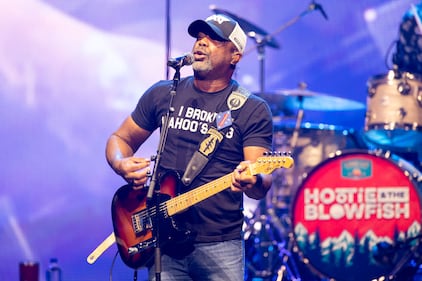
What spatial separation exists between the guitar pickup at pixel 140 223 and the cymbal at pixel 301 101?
306cm

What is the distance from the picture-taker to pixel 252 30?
694 cm

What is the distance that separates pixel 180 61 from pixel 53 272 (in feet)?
13.3

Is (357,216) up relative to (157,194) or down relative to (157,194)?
up

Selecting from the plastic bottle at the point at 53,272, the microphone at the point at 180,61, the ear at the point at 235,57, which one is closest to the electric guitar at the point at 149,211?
the microphone at the point at 180,61

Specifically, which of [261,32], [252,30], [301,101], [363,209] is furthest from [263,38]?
[363,209]

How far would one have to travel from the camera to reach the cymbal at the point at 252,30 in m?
6.77

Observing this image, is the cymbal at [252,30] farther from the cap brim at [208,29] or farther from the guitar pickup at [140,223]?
the guitar pickup at [140,223]

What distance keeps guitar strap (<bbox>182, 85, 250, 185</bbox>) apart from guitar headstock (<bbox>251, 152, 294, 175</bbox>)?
351 millimetres

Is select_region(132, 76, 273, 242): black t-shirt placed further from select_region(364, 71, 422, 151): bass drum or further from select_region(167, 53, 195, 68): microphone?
select_region(364, 71, 422, 151): bass drum

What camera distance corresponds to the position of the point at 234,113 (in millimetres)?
4102

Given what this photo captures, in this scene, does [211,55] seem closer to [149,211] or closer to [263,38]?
[149,211]

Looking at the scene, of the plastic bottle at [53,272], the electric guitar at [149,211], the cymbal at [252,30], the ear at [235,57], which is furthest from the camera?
the plastic bottle at [53,272]

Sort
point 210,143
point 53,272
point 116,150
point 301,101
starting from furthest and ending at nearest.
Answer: point 53,272
point 301,101
point 116,150
point 210,143

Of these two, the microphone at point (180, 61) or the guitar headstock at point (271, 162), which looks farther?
the microphone at point (180, 61)
